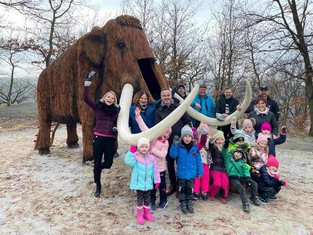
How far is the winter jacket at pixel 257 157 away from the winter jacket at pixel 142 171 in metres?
1.57

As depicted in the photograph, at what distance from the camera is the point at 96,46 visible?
536cm

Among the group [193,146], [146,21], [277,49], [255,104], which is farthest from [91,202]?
[146,21]

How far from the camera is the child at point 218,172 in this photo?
4.38 meters

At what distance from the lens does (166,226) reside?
3.73 meters

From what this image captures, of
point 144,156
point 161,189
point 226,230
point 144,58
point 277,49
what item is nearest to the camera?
point 226,230

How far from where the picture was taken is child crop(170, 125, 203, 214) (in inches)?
161

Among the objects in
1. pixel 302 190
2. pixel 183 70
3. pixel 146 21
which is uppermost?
pixel 146 21

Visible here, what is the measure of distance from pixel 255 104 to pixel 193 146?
1815mm

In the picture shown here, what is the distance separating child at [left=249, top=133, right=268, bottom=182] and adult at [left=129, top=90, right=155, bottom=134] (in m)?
1.61

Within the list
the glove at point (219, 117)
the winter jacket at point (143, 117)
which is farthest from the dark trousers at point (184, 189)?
the glove at point (219, 117)

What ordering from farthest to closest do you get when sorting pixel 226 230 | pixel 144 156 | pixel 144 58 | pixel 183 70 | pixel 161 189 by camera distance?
1. pixel 183 70
2. pixel 144 58
3. pixel 161 189
4. pixel 144 156
5. pixel 226 230

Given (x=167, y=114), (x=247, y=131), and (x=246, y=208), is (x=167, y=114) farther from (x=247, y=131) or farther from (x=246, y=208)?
(x=246, y=208)

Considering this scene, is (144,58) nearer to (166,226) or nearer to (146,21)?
(166,226)

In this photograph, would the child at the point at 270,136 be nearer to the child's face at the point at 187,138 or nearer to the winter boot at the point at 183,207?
the child's face at the point at 187,138
